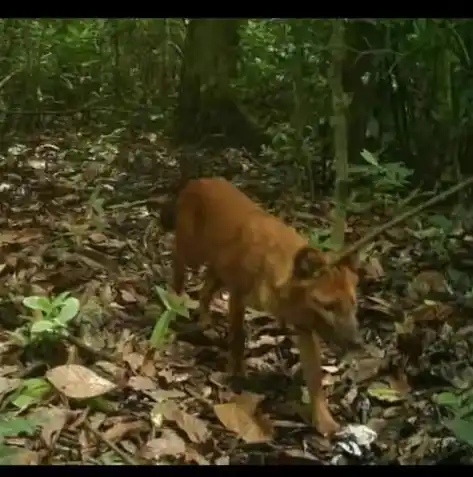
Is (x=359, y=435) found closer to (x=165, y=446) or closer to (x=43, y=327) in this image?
(x=165, y=446)

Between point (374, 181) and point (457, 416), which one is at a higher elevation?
point (374, 181)

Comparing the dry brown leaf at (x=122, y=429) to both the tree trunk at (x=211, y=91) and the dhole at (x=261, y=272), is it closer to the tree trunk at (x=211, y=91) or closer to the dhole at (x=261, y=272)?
the dhole at (x=261, y=272)

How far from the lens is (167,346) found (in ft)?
4.97

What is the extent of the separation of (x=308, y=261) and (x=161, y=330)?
0.81 feet

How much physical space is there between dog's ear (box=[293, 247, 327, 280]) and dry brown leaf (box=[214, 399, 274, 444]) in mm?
212

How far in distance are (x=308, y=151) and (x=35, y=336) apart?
1.60 ft

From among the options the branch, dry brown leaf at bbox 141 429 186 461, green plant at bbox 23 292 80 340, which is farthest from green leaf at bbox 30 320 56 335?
the branch

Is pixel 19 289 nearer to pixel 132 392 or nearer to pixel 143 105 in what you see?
pixel 132 392

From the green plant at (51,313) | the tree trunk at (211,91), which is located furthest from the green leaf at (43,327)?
the tree trunk at (211,91)

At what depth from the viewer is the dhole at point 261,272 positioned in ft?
4.81

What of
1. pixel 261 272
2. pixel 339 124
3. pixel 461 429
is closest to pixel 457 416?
pixel 461 429

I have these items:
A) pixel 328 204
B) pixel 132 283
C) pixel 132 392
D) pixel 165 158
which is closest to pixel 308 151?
pixel 328 204

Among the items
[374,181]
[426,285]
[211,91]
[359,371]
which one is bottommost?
[359,371]

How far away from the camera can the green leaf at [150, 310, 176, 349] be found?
1.51m
